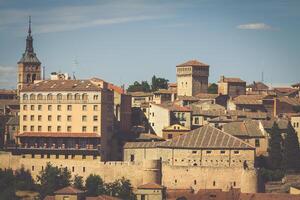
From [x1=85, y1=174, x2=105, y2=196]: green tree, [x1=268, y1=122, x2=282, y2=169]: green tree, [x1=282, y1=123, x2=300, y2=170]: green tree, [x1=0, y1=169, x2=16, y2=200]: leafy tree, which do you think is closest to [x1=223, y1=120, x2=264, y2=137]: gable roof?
[x1=268, y1=122, x2=282, y2=169]: green tree

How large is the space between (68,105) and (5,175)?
961cm

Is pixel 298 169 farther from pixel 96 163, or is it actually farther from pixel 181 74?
pixel 181 74

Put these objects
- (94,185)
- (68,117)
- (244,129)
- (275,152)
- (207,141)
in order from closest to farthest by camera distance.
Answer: (207,141) → (94,185) → (275,152) → (244,129) → (68,117)

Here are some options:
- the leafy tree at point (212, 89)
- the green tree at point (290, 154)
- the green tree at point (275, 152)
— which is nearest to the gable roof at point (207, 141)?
the green tree at point (275, 152)

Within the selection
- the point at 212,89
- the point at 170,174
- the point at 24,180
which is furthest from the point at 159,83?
the point at 170,174

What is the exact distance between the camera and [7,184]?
9325cm

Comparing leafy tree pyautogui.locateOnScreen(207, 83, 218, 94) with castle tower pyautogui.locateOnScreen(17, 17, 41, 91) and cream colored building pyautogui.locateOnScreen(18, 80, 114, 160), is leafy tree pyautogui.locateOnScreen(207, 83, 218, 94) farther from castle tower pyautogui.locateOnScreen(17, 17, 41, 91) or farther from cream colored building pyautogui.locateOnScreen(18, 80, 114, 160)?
cream colored building pyautogui.locateOnScreen(18, 80, 114, 160)

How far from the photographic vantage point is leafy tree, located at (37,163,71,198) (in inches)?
3538

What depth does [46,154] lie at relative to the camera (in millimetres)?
95375

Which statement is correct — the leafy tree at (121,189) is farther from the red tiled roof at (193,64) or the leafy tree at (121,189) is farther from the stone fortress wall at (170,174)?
the red tiled roof at (193,64)

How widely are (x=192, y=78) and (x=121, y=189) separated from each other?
4437cm

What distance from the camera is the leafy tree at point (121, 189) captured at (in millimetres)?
86200

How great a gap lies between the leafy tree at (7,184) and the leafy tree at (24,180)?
0.51 m

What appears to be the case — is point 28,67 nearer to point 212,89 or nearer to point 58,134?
point 212,89
